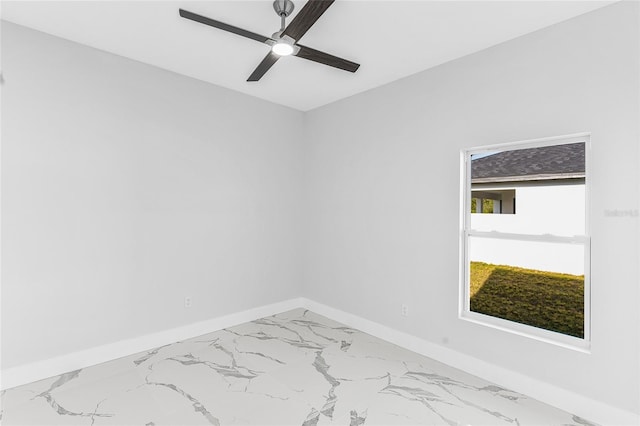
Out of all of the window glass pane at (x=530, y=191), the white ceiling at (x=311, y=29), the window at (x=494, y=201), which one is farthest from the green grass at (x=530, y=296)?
the white ceiling at (x=311, y=29)

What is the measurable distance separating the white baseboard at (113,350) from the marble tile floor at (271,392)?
0.07 meters

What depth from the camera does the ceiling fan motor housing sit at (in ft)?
6.79

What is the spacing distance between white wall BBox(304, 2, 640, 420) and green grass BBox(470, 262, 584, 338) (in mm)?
229

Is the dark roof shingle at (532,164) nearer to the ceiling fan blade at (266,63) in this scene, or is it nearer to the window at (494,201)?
the window at (494,201)

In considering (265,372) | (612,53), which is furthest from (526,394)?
(612,53)

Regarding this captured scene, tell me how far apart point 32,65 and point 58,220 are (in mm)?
1239

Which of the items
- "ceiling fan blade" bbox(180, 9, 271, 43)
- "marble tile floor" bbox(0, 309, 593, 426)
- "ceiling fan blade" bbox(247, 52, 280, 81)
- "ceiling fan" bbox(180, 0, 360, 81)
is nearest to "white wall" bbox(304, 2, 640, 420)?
"marble tile floor" bbox(0, 309, 593, 426)

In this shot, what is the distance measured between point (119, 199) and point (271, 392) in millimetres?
2158

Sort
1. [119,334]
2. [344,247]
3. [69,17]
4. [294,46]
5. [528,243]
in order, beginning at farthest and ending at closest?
[344,247] < [119,334] < [528,243] < [69,17] < [294,46]

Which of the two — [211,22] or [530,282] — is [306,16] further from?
[530,282]

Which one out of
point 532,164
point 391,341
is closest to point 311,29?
point 532,164

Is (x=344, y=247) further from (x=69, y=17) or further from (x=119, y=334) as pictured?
(x=69, y=17)

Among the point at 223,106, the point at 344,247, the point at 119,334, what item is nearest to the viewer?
the point at 119,334

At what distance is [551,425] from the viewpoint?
211 cm
